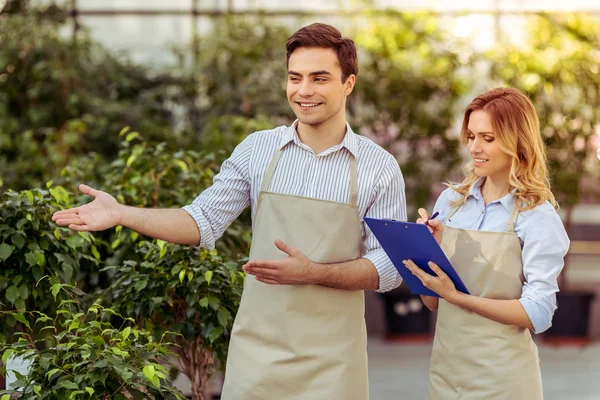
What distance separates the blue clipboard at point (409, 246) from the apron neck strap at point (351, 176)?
118 millimetres

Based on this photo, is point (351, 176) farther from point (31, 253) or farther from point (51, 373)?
point (31, 253)

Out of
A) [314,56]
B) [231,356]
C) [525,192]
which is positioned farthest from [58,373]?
[525,192]

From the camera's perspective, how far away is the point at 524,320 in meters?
2.08

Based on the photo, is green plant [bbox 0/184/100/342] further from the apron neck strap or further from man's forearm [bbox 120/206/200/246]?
the apron neck strap

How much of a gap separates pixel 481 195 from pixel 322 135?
0.40 metres

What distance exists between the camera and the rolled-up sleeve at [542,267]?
2.07 metres

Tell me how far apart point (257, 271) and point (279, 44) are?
465cm

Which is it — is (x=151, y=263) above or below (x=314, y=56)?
below

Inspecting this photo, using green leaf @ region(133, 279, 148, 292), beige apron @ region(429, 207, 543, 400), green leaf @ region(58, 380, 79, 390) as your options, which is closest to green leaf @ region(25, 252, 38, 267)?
green leaf @ region(133, 279, 148, 292)

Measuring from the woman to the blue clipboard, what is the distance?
20 millimetres

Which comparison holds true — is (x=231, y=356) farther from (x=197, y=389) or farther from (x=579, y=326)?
(x=579, y=326)

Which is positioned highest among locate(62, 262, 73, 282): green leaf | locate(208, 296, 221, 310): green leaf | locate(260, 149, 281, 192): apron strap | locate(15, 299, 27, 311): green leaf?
locate(260, 149, 281, 192): apron strap

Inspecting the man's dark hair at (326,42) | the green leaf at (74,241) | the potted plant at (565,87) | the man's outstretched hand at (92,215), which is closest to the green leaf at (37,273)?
the green leaf at (74,241)

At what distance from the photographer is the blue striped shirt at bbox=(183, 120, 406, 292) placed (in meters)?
2.21
